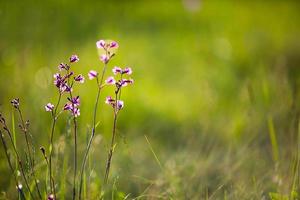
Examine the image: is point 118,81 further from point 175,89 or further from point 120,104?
point 175,89

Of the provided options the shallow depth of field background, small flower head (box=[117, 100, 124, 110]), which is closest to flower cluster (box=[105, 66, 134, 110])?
small flower head (box=[117, 100, 124, 110])

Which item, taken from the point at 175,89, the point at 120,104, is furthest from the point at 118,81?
the point at 175,89

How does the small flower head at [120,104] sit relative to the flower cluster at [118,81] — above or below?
below

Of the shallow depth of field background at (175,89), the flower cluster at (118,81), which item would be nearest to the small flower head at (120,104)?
the flower cluster at (118,81)

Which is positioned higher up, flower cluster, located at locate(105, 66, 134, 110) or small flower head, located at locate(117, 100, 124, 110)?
flower cluster, located at locate(105, 66, 134, 110)

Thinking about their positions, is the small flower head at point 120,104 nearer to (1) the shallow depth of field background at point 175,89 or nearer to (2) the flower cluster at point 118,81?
(2) the flower cluster at point 118,81

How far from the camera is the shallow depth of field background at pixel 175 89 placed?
258cm

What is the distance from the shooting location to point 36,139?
2904 mm

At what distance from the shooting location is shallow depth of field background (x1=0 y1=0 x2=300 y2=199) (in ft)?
8.46

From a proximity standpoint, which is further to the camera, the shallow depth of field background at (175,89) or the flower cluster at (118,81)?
the shallow depth of field background at (175,89)

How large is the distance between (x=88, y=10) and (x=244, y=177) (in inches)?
159

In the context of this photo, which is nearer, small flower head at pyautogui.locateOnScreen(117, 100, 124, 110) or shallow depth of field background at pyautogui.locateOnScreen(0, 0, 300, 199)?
small flower head at pyautogui.locateOnScreen(117, 100, 124, 110)

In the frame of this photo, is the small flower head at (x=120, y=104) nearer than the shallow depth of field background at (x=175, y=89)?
Yes

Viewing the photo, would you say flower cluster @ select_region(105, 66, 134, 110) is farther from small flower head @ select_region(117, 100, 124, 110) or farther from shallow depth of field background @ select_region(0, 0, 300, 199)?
shallow depth of field background @ select_region(0, 0, 300, 199)
